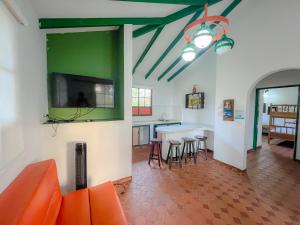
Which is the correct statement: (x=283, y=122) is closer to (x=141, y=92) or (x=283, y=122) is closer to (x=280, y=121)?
(x=280, y=121)

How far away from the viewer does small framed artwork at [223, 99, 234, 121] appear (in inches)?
134

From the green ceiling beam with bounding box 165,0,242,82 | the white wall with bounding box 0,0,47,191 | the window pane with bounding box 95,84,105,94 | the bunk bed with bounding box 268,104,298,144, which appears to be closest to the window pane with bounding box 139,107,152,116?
the green ceiling beam with bounding box 165,0,242,82

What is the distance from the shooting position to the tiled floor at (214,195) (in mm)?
1946

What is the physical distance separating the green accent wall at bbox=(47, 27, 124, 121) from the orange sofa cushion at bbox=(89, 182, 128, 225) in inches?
54.8

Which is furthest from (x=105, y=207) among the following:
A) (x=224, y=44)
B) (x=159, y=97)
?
(x=159, y=97)

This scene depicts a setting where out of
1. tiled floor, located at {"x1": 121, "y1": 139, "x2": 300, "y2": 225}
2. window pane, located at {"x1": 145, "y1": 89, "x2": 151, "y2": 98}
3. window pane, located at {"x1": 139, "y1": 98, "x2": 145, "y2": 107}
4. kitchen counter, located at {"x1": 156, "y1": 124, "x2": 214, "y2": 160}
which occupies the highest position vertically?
window pane, located at {"x1": 145, "y1": 89, "x2": 151, "y2": 98}

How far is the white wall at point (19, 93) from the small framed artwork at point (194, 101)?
443 cm

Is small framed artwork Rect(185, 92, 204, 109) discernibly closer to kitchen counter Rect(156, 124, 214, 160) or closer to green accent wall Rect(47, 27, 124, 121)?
kitchen counter Rect(156, 124, 214, 160)

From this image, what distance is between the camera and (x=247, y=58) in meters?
3.10

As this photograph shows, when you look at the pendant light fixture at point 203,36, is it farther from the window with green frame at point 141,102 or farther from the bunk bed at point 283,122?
the bunk bed at point 283,122

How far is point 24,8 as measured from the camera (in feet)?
5.64

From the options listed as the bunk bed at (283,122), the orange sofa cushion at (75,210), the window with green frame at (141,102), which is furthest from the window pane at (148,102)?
the bunk bed at (283,122)

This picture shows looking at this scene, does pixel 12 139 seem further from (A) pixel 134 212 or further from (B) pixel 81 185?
(A) pixel 134 212

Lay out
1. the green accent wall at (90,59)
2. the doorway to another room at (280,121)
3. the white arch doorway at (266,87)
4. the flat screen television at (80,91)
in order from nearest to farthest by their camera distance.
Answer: the flat screen television at (80,91)
the green accent wall at (90,59)
the white arch doorway at (266,87)
the doorway to another room at (280,121)
